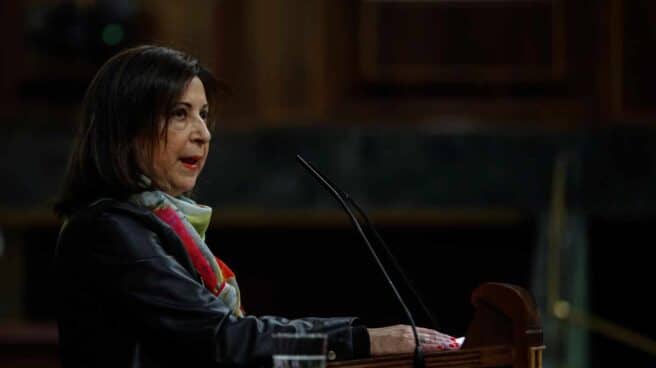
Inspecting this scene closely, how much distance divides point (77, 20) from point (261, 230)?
1309mm

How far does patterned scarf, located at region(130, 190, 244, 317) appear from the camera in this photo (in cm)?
268

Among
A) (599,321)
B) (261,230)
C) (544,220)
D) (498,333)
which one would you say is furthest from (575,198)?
(498,333)

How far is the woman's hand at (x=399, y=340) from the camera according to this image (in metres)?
2.52

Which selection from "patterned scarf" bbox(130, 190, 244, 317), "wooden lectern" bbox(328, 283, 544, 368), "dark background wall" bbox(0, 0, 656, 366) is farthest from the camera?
"dark background wall" bbox(0, 0, 656, 366)

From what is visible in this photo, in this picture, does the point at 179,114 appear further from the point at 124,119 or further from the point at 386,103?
the point at 386,103

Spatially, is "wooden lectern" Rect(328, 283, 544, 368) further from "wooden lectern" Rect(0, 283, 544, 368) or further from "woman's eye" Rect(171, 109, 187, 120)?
"woman's eye" Rect(171, 109, 187, 120)

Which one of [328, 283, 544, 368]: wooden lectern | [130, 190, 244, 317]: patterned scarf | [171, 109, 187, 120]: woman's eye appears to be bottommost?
[328, 283, 544, 368]: wooden lectern

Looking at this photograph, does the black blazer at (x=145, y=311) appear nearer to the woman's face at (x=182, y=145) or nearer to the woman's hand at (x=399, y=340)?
the woman's hand at (x=399, y=340)

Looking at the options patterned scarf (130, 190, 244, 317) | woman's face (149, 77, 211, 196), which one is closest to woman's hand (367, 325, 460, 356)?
patterned scarf (130, 190, 244, 317)

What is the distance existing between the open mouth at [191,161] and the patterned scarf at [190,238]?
0.07 m

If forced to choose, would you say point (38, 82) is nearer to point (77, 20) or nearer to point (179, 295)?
point (77, 20)

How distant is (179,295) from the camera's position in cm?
253

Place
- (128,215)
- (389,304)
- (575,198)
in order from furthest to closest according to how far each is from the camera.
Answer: (389,304), (575,198), (128,215)

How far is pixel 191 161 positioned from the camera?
278 cm
